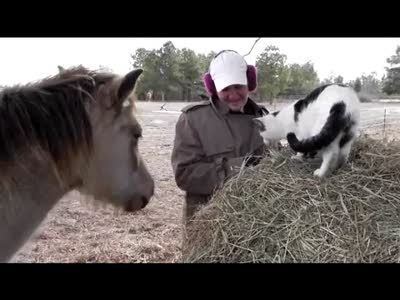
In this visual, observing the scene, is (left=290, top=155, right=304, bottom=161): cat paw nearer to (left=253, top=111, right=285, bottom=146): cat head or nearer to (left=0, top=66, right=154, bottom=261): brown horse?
(left=253, top=111, right=285, bottom=146): cat head

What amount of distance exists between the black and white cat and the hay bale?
12 cm

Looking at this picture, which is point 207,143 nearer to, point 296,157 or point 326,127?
point 296,157

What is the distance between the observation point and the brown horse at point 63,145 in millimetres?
1532

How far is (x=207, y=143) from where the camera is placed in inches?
110

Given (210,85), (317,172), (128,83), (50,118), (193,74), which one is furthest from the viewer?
(193,74)

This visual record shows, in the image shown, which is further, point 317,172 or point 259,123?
point 259,123

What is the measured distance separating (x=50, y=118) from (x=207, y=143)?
140 cm

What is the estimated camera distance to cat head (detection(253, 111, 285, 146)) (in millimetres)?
2896

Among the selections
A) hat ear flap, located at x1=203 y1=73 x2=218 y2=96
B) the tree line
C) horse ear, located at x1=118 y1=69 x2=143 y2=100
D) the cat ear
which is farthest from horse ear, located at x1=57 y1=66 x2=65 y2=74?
the tree line

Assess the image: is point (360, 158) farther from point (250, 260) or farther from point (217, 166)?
point (250, 260)

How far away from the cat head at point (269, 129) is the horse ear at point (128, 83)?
132 centimetres

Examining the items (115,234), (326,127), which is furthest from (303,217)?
(115,234)

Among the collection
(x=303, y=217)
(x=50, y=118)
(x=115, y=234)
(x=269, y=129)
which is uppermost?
(x=50, y=118)

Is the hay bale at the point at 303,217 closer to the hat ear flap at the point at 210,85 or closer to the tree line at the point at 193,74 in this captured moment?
the hat ear flap at the point at 210,85
